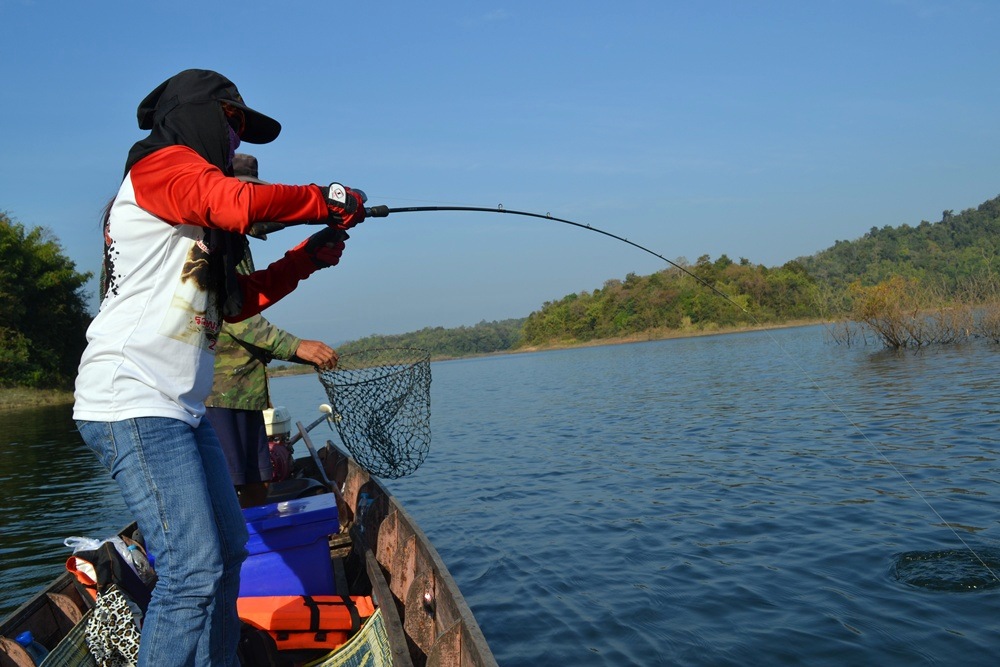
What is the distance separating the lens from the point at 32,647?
3.15 metres

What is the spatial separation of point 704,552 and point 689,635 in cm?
166

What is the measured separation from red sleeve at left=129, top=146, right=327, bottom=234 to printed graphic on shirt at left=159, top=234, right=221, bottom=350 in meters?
0.16

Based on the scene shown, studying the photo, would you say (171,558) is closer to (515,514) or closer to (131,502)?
(131,502)

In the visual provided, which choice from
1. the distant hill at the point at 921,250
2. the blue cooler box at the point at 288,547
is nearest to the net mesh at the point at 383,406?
the blue cooler box at the point at 288,547

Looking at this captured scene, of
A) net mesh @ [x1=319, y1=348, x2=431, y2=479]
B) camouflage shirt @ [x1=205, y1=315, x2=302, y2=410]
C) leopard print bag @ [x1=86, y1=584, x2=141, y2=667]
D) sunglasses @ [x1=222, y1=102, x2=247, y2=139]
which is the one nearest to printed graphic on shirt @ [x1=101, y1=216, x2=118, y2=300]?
sunglasses @ [x1=222, y1=102, x2=247, y2=139]

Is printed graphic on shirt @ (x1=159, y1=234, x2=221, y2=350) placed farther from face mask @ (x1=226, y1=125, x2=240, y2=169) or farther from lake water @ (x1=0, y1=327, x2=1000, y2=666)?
lake water @ (x1=0, y1=327, x2=1000, y2=666)

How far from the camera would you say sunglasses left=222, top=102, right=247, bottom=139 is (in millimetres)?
2604

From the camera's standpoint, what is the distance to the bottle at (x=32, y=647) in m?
3.10

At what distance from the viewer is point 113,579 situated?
3146 millimetres

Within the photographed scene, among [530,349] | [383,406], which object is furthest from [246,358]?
[530,349]

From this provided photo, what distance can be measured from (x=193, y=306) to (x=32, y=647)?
6.25ft

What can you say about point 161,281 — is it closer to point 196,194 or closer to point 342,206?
point 196,194

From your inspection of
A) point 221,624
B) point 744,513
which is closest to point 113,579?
point 221,624

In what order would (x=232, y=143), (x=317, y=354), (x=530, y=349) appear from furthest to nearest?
(x=530, y=349), (x=317, y=354), (x=232, y=143)
